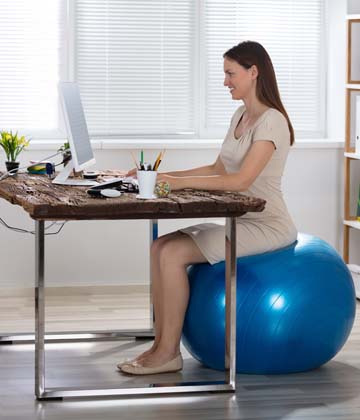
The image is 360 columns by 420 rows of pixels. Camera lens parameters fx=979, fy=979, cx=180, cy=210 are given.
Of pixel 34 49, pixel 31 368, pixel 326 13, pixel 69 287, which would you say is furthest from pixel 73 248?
pixel 326 13

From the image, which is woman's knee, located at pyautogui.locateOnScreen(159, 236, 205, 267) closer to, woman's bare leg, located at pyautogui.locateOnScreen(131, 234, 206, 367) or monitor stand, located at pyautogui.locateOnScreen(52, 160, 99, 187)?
woman's bare leg, located at pyautogui.locateOnScreen(131, 234, 206, 367)

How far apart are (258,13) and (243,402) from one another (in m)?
2.74

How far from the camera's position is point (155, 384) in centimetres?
334

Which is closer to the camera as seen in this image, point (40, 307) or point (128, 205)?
point (128, 205)

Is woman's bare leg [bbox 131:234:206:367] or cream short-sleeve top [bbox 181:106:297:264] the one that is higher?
cream short-sleeve top [bbox 181:106:297:264]

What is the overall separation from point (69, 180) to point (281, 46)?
211 centimetres

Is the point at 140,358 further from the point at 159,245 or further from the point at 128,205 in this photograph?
the point at 128,205

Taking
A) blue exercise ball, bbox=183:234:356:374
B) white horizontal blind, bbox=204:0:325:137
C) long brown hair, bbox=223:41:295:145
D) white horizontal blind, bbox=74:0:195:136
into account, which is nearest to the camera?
blue exercise ball, bbox=183:234:356:374

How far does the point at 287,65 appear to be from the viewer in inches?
213

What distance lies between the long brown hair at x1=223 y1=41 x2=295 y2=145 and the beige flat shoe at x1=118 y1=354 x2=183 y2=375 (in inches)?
35.5

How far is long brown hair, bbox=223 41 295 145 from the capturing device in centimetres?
358

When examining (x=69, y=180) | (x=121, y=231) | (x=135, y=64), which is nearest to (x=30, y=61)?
(x=135, y=64)

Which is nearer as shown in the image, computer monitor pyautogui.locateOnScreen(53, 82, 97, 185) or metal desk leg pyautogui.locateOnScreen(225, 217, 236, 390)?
metal desk leg pyautogui.locateOnScreen(225, 217, 236, 390)

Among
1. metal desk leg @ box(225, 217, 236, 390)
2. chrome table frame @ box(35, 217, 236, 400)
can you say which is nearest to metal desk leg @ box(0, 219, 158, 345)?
chrome table frame @ box(35, 217, 236, 400)
